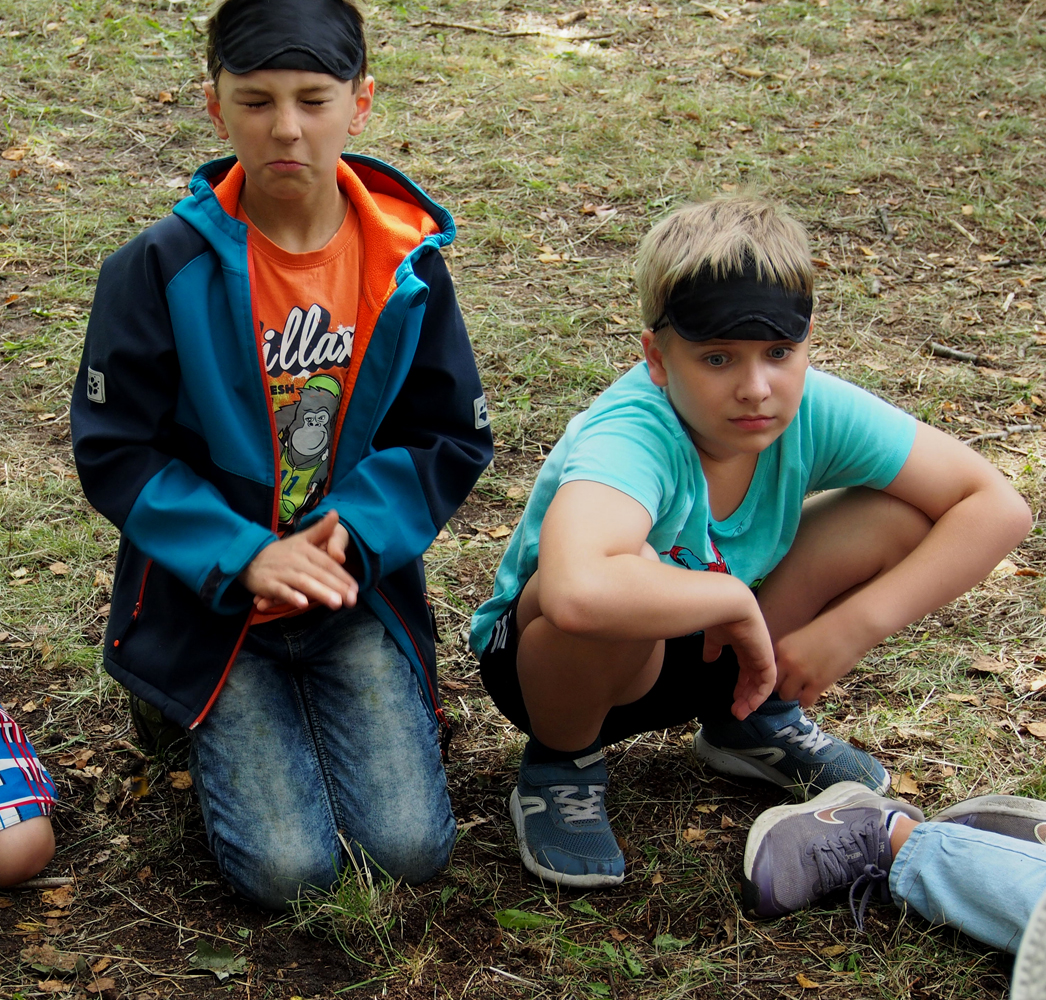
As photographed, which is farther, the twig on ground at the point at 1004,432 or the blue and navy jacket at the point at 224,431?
the twig on ground at the point at 1004,432

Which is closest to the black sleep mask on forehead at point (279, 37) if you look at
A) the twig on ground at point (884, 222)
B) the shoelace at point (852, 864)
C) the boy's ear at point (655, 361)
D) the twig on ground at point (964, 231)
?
the boy's ear at point (655, 361)

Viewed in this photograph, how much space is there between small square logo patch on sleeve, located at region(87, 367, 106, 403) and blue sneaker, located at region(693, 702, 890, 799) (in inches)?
58.3

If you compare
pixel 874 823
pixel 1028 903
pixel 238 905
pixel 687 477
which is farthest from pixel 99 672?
pixel 1028 903

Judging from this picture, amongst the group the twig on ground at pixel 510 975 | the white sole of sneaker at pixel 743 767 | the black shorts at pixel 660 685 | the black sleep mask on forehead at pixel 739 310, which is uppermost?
the black sleep mask on forehead at pixel 739 310

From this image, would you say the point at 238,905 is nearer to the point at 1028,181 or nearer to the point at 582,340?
the point at 582,340

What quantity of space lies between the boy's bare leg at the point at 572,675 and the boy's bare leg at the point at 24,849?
0.99 meters

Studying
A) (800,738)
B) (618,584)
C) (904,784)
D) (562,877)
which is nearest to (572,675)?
(618,584)

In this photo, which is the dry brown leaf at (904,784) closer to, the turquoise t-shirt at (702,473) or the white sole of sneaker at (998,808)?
the white sole of sneaker at (998,808)

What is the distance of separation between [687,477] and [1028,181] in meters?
4.39

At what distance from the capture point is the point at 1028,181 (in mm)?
5586

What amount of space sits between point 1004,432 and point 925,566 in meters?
1.89

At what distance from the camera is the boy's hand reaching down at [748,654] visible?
2018 millimetres

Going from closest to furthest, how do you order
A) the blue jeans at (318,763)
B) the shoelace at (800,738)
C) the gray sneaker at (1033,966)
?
the gray sneaker at (1033,966), the blue jeans at (318,763), the shoelace at (800,738)

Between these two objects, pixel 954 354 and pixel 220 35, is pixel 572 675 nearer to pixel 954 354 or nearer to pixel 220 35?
pixel 220 35
